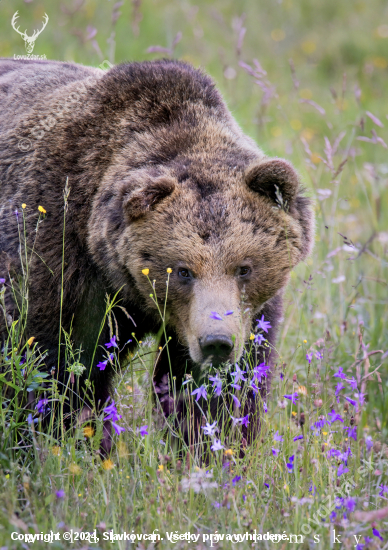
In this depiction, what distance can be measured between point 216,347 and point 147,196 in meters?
0.87

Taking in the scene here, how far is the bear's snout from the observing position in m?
2.98

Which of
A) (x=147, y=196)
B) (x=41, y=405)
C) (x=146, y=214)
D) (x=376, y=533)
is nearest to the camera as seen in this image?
(x=376, y=533)

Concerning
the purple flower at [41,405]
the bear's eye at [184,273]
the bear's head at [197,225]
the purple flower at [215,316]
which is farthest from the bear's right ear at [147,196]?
the purple flower at [41,405]

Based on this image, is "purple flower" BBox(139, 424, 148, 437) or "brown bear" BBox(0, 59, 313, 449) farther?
"brown bear" BBox(0, 59, 313, 449)

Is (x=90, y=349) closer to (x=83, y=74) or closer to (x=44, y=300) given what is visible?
(x=44, y=300)

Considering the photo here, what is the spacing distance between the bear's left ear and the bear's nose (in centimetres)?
82

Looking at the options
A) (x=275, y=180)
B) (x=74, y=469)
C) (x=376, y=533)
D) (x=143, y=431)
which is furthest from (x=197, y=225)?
(x=376, y=533)

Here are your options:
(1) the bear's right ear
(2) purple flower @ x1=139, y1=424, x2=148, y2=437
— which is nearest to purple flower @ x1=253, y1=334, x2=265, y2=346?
(2) purple flower @ x1=139, y1=424, x2=148, y2=437

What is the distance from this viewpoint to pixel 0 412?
9.78ft

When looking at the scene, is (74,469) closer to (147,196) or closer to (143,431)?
(143,431)

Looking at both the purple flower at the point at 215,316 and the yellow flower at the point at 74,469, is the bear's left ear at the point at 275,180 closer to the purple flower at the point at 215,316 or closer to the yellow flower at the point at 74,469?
the purple flower at the point at 215,316

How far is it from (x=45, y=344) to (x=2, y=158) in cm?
115

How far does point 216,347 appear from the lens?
302cm

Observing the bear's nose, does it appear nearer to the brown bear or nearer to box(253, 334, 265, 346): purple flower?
the brown bear
